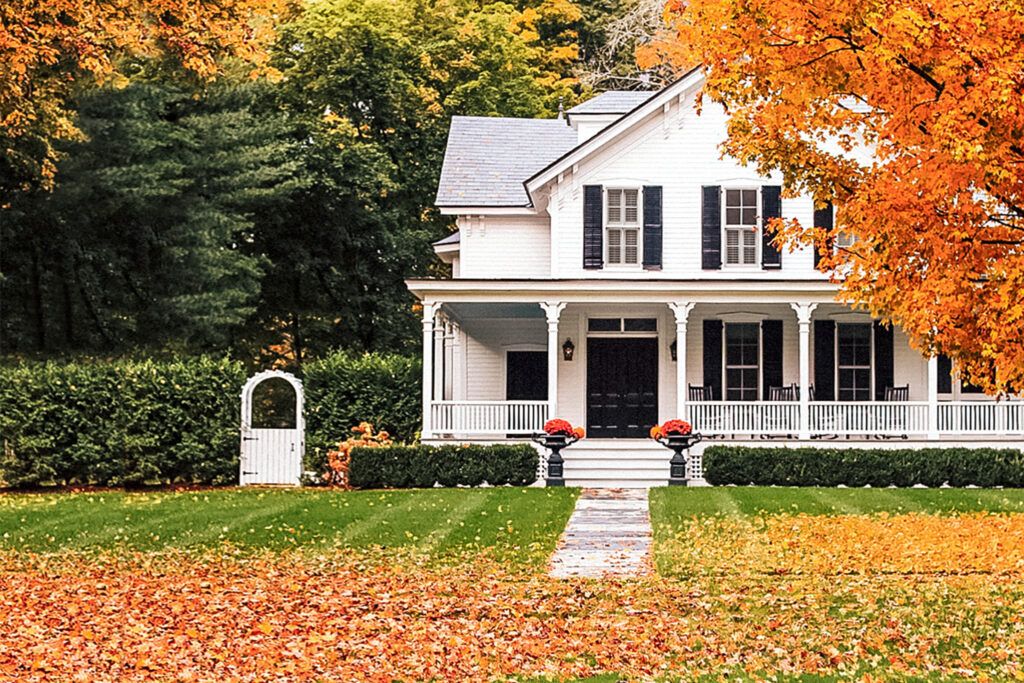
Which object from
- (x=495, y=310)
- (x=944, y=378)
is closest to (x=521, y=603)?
(x=495, y=310)

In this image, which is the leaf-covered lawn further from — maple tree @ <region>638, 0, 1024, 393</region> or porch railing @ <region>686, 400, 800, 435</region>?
porch railing @ <region>686, 400, 800, 435</region>

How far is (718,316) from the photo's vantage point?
30656 mm

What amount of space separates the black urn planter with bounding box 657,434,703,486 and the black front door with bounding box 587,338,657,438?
329 centimetres

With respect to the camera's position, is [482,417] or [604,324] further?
[604,324]

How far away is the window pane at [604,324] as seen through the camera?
3098 centimetres

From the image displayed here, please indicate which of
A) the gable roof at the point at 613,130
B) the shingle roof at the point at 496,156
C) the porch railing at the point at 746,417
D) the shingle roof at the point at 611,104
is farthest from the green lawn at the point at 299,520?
the shingle roof at the point at 611,104

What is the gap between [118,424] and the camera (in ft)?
92.1

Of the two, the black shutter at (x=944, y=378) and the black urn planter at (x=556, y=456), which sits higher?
the black shutter at (x=944, y=378)

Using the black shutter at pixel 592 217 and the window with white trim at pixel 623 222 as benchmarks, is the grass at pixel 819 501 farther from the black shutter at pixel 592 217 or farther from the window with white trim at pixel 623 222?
the black shutter at pixel 592 217

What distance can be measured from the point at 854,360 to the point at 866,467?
523 cm

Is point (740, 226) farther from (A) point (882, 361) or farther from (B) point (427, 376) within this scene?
(B) point (427, 376)

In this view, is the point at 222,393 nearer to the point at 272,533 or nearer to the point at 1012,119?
the point at 272,533

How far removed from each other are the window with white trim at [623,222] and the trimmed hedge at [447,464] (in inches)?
216

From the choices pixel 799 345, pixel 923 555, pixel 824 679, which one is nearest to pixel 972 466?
pixel 799 345
